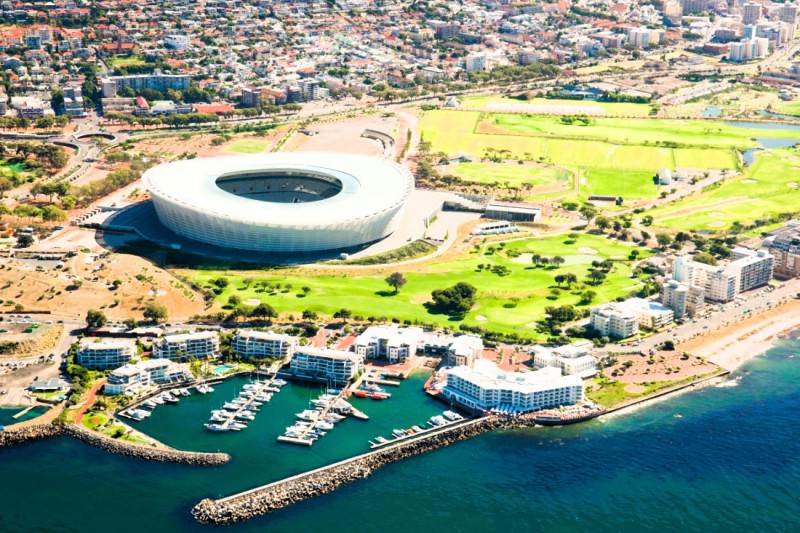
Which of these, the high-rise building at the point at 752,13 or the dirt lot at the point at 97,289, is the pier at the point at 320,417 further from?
the high-rise building at the point at 752,13

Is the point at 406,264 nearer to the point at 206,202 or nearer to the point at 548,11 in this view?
the point at 206,202

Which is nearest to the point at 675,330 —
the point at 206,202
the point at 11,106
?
the point at 206,202

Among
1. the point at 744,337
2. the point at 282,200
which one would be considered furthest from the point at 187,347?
the point at 744,337

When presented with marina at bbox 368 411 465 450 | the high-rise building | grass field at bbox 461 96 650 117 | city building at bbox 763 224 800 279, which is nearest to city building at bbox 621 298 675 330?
city building at bbox 763 224 800 279

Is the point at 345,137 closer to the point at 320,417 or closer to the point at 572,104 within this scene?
the point at 572,104

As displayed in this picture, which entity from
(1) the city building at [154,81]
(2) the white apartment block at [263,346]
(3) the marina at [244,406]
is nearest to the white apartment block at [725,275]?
(2) the white apartment block at [263,346]

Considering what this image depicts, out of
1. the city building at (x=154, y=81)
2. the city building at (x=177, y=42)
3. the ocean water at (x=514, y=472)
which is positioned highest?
the city building at (x=177, y=42)

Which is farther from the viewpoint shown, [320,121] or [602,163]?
[320,121]

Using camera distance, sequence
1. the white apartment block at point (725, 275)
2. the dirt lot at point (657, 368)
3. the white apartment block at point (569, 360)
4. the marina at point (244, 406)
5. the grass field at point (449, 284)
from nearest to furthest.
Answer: the marina at point (244, 406) < the white apartment block at point (569, 360) < the dirt lot at point (657, 368) < the grass field at point (449, 284) < the white apartment block at point (725, 275)
